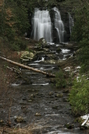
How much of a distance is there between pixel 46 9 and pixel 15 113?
43.1m

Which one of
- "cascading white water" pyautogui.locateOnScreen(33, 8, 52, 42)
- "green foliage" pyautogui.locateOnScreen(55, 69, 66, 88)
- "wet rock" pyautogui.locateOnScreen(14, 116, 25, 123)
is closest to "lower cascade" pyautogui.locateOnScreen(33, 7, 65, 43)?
"cascading white water" pyautogui.locateOnScreen(33, 8, 52, 42)

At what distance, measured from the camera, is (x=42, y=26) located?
164 feet

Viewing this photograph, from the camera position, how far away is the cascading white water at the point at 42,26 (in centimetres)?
4903

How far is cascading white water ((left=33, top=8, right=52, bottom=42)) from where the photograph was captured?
4903 centimetres

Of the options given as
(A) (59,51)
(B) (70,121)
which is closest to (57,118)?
(B) (70,121)

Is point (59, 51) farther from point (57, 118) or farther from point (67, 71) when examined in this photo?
point (57, 118)

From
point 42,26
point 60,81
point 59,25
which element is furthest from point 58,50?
point 60,81

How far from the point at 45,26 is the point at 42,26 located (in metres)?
0.59

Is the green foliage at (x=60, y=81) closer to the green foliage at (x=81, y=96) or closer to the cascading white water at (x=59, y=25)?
the green foliage at (x=81, y=96)

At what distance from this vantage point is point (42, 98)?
57.0 ft

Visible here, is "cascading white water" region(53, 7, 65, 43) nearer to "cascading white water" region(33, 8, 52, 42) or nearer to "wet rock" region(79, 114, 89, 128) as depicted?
"cascading white water" region(33, 8, 52, 42)

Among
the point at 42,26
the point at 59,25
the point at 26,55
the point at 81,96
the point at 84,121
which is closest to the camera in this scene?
the point at 84,121

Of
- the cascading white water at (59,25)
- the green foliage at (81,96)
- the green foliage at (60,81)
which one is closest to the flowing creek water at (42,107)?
the green foliage at (60,81)

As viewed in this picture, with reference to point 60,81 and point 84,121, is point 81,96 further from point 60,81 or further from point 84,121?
point 60,81
